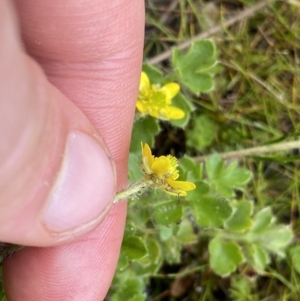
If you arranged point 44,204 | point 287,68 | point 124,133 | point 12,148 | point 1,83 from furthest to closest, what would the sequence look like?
point 287,68 < point 124,133 < point 44,204 < point 12,148 < point 1,83

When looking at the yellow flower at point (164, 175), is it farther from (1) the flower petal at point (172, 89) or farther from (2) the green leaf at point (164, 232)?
(1) the flower petal at point (172, 89)

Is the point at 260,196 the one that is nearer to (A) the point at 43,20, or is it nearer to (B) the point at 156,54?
(B) the point at 156,54

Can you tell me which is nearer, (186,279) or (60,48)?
(60,48)

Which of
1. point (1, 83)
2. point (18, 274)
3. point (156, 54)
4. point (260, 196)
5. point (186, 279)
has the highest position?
point (1, 83)

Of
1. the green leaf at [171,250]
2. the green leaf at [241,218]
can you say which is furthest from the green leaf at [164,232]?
the green leaf at [241,218]

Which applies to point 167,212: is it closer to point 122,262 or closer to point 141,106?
point 122,262

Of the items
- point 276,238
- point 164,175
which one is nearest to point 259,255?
point 276,238

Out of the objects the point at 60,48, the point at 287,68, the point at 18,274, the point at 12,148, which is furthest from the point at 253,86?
the point at 12,148
